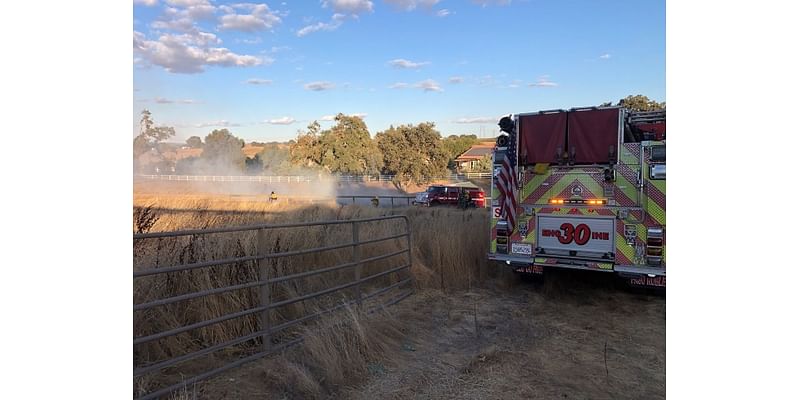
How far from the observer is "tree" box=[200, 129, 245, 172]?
51.0 metres

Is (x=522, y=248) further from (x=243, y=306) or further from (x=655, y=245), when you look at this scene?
(x=243, y=306)

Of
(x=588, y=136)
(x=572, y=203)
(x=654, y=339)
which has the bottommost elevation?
(x=654, y=339)

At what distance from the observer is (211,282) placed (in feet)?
17.7

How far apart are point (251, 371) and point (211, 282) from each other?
1.33 metres

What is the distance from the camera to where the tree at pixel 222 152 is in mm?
51031

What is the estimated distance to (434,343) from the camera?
5.46 m

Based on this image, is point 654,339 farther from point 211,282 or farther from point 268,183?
point 268,183

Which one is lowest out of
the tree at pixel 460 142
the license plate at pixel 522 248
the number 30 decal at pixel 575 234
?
the license plate at pixel 522 248

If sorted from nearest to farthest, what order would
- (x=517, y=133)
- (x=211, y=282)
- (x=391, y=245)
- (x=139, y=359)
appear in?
(x=139, y=359) < (x=211, y=282) < (x=517, y=133) < (x=391, y=245)

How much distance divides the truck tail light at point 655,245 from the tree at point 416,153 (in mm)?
45864

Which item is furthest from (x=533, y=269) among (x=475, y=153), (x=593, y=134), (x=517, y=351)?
(x=475, y=153)

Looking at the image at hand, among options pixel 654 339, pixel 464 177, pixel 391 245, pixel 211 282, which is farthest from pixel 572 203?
pixel 464 177

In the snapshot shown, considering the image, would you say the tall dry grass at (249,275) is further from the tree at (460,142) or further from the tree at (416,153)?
the tree at (460,142)

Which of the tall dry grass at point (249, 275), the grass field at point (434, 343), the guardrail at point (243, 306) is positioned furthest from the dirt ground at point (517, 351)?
the tall dry grass at point (249, 275)
